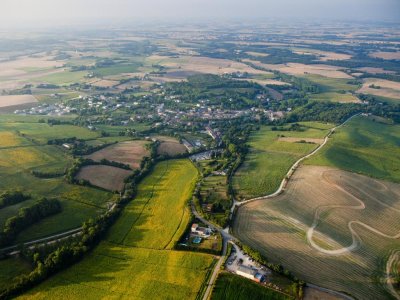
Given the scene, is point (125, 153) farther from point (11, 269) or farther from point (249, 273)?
point (249, 273)

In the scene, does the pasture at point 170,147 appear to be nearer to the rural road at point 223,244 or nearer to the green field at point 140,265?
the green field at point 140,265

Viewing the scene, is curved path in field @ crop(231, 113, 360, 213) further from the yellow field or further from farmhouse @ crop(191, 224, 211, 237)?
the yellow field

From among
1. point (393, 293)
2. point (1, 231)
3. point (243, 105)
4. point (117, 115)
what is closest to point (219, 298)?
point (393, 293)

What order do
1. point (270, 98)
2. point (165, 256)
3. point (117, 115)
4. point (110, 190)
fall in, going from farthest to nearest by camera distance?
point (270, 98) < point (117, 115) < point (110, 190) < point (165, 256)

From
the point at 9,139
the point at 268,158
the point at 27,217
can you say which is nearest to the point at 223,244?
the point at 27,217

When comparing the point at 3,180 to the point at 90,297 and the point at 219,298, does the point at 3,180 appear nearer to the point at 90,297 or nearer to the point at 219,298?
the point at 90,297
